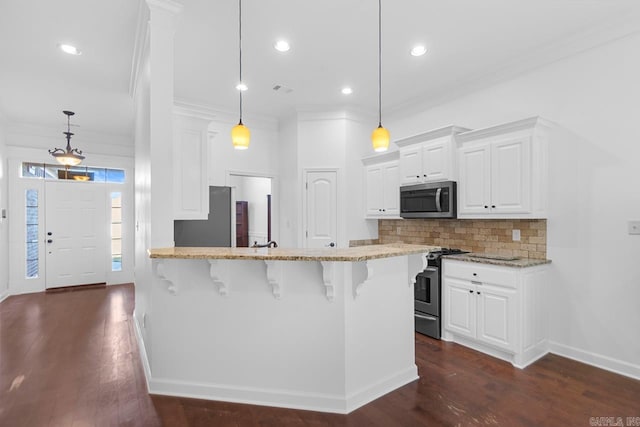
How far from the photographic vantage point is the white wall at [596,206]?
2730 millimetres

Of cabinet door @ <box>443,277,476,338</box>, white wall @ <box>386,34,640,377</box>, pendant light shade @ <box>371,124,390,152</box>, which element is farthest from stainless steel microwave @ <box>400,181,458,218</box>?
pendant light shade @ <box>371,124,390,152</box>

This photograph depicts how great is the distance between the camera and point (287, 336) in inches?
89.0

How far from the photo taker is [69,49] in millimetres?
3211

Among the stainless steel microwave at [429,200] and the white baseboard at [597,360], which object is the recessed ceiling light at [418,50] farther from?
the white baseboard at [597,360]

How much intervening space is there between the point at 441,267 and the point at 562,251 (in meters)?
1.13

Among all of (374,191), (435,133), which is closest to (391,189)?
(374,191)

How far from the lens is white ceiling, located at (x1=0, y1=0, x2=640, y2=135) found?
8.63ft

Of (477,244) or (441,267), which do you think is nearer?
(441,267)

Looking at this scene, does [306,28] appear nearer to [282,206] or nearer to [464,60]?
[464,60]

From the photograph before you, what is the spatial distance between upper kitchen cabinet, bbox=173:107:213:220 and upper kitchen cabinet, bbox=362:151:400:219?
259cm

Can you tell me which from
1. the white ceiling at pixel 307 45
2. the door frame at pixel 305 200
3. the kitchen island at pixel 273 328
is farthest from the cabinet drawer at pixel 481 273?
the white ceiling at pixel 307 45

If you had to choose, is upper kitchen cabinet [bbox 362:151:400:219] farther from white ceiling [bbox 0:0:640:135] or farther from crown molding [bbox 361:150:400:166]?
white ceiling [bbox 0:0:640:135]

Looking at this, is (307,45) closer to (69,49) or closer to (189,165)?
(189,165)

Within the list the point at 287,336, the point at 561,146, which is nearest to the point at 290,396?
the point at 287,336
